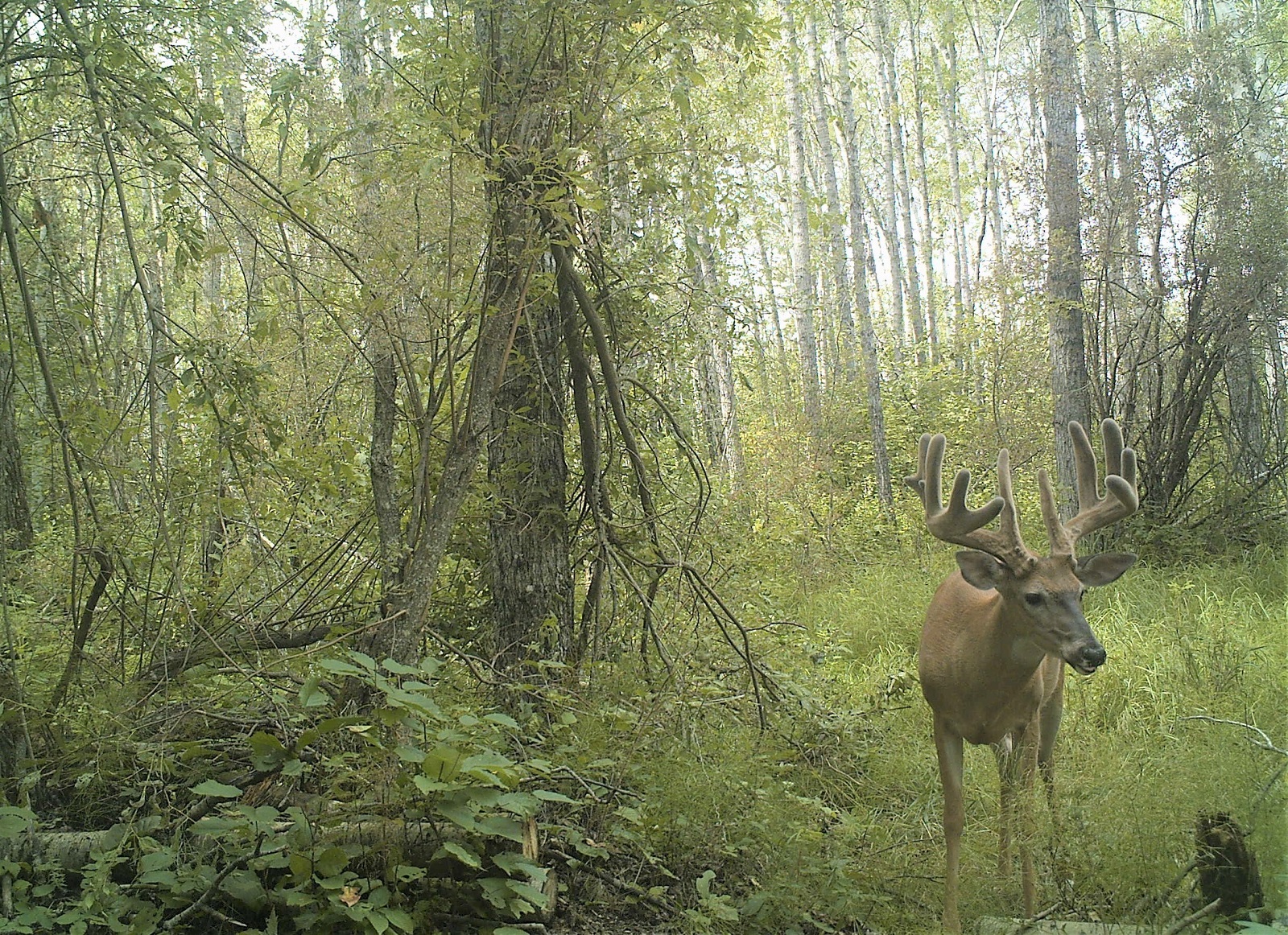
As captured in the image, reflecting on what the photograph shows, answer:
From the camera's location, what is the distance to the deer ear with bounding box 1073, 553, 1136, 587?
13.3 ft

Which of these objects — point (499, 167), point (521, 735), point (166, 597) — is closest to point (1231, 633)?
point (521, 735)

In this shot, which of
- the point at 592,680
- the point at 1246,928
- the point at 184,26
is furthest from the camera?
the point at 592,680

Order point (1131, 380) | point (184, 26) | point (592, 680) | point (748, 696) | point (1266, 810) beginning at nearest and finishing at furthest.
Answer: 1. point (1266, 810)
2. point (184, 26)
3. point (592, 680)
4. point (748, 696)
5. point (1131, 380)

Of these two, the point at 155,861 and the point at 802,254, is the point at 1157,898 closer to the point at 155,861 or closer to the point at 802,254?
the point at 155,861

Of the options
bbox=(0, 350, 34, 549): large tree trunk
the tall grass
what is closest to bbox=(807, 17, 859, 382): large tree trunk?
the tall grass

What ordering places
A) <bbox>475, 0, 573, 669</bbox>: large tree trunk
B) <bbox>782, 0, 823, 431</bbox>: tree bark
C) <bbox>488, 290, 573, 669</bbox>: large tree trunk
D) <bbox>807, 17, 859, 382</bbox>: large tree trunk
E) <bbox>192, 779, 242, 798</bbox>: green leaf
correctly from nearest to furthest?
<bbox>192, 779, 242, 798</bbox>: green leaf
<bbox>475, 0, 573, 669</bbox>: large tree trunk
<bbox>488, 290, 573, 669</bbox>: large tree trunk
<bbox>782, 0, 823, 431</bbox>: tree bark
<bbox>807, 17, 859, 382</bbox>: large tree trunk

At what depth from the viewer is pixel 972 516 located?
407cm

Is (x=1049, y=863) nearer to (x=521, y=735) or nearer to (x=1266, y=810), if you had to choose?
(x=1266, y=810)

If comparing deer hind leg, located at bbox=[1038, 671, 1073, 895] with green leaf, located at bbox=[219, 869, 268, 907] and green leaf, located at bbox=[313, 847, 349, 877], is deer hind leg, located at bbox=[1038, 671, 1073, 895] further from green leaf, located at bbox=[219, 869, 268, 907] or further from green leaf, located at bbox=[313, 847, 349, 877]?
green leaf, located at bbox=[219, 869, 268, 907]

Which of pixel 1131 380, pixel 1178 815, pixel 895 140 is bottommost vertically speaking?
pixel 1178 815

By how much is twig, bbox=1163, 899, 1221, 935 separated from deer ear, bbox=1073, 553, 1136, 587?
1260mm

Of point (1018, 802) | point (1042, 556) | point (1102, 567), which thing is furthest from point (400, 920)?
point (1102, 567)

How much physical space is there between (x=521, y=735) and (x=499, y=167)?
2.21 metres

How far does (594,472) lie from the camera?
4969mm
